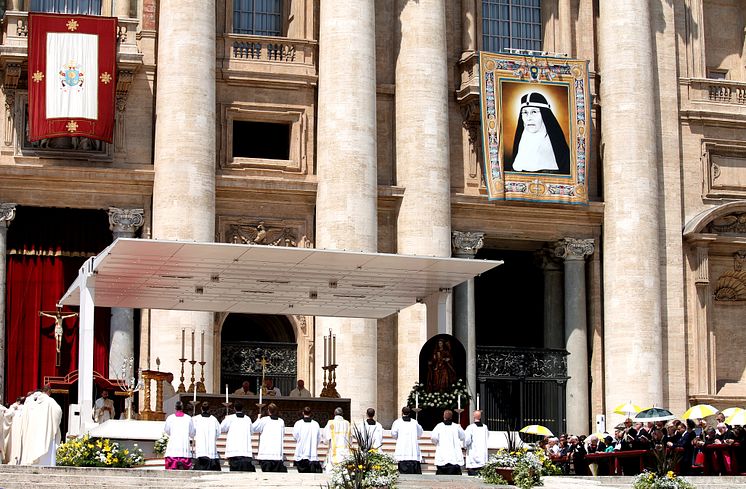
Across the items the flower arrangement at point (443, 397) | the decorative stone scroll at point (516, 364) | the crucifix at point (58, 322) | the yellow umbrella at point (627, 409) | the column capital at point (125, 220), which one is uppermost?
the column capital at point (125, 220)

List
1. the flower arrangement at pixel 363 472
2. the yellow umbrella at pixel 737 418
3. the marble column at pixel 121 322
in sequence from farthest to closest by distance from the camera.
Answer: the marble column at pixel 121 322
the yellow umbrella at pixel 737 418
the flower arrangement at pixel 363 472

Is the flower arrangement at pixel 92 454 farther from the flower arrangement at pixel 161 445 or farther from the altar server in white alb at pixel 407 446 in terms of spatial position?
the altar server in white alb at pixel 407 446

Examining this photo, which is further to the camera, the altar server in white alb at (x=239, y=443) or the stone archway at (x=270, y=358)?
the stone archway at (x=270, y=358)

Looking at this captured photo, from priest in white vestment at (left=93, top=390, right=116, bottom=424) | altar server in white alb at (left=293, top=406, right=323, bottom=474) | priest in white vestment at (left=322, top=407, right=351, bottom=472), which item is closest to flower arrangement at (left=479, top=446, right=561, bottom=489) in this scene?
priest in white vestment at (left=322, top=407, right=351, bottom=472)

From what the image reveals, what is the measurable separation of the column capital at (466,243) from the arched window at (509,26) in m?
5.34

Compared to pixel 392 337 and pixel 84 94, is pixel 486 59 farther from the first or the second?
pixel 84 94

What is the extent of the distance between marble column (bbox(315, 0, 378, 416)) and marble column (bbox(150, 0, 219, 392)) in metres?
2.82

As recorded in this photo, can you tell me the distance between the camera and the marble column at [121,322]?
40.7 m

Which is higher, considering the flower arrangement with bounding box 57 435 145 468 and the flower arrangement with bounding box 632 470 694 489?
the flower arrangement with bounding box 57 435 145 468

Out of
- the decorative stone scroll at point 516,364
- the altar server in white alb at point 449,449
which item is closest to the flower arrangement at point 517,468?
the altar server in white alb at point 449,449

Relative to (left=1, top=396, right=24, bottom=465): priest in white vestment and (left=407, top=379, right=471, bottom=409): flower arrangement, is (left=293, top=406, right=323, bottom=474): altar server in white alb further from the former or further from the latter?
(left=407, top=379, right=471, bottom=409): flower arrangement

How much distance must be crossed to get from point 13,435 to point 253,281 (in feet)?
23.1

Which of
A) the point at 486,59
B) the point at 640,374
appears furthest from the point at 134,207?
the point at 640,374

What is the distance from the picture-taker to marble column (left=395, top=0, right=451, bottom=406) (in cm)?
4241
